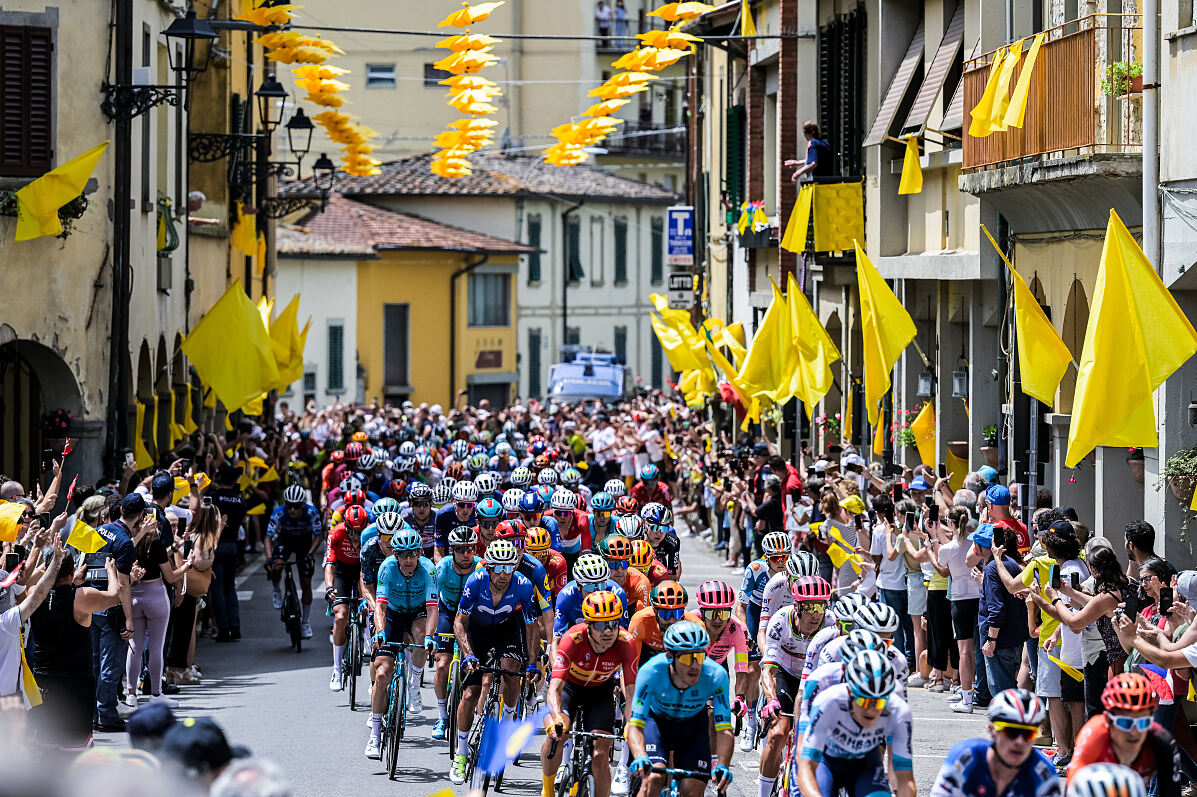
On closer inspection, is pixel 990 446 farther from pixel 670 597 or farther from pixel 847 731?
pixel 847 731

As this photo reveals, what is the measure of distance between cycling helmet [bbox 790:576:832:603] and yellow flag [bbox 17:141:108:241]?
35.3 feet

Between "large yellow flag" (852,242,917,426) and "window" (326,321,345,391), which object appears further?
"window" (326,321,345,391)

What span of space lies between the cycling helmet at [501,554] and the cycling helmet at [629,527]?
1707 mm

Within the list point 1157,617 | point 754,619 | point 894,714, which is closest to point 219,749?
point 894,714

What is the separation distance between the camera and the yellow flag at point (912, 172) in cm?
2084

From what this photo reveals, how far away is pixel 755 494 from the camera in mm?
22625

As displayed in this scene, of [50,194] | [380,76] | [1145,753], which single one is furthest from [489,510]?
[380,76]

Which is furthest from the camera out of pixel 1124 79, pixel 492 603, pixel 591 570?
pixel 1124 79

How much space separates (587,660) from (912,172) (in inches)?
446

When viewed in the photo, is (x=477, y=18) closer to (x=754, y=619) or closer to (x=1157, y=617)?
(x=754, y=619)

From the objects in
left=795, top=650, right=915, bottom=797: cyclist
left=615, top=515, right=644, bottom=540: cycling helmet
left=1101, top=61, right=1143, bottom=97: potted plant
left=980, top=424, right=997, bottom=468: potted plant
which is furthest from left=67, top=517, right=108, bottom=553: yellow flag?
left=980, top=424, right=997, bottom=468: potted plant

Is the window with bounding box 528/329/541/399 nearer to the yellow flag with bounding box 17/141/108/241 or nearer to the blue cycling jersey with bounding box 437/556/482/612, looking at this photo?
the yellow flag with bounding box 17/141/108/241

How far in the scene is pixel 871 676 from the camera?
27.0ft

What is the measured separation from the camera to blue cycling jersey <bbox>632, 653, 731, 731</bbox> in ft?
32.2
